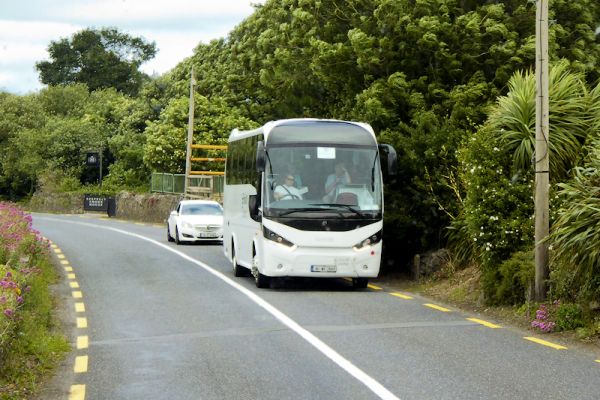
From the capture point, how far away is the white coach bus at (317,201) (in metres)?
17.1

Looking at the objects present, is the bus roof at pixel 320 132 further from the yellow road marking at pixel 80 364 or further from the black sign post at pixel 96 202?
the black sign post at pixel 96 202

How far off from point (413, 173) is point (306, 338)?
8581mm

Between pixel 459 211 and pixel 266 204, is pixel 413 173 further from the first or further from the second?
pixel 266 204

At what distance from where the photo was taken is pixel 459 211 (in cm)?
1823

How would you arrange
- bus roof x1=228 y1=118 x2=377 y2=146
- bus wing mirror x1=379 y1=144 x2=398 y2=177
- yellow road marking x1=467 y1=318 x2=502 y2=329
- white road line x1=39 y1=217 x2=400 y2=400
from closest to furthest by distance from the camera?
white road line x1=39 y1=217 x2=400 y2=400 < yellow road marking x1=467 y1=318 x2=502 y2=329 < bus wing mirror x1=379 y1=144 x2=398 y2=177 < bus roof x1=228 y1=118 x2=377 y2=146

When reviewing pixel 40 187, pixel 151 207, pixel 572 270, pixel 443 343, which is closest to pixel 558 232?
pixel 572 270

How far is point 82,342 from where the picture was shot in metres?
11.8

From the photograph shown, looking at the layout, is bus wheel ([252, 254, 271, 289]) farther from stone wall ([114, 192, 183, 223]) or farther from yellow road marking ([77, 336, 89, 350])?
stone wall ([114, 192, 183, 223])

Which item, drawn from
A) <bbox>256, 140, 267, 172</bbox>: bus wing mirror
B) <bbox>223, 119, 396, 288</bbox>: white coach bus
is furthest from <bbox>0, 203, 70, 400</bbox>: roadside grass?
<bbox>256, 140, 267, 172</bbox>: bus wing mirror

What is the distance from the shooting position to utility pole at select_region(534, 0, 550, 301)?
1383cm

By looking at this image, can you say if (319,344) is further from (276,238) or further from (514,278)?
(276,238)

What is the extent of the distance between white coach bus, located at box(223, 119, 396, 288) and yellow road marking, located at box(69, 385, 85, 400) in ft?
27.2

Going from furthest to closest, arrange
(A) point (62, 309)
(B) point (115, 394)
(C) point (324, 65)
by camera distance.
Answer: (C) point (324, 65)
(A) point (62, 309)
(B) point (115, 394)

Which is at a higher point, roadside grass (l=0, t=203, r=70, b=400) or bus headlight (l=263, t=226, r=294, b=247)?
bus headlight (l=263, t=226, r=294, b=247)
